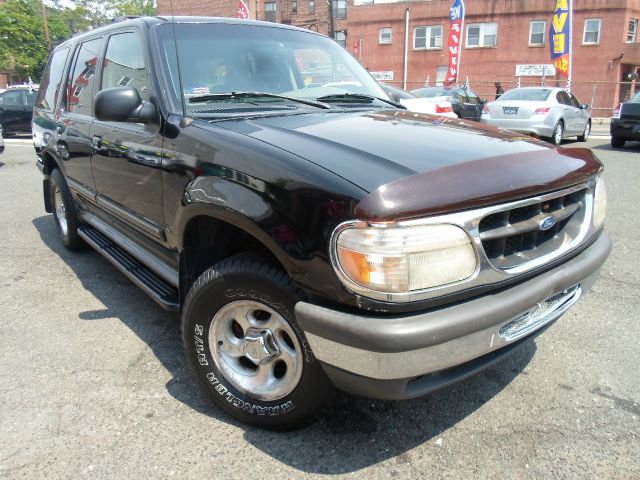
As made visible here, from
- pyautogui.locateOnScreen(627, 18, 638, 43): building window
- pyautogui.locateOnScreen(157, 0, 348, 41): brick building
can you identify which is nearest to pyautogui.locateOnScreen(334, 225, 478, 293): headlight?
pyautogui.locateOnScreen(627, 18, 638, 43): building window

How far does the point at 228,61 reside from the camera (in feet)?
9.76

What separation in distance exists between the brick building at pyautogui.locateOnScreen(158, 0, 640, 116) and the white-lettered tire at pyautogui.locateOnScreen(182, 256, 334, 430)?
29000 mm

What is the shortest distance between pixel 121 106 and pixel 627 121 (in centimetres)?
1270

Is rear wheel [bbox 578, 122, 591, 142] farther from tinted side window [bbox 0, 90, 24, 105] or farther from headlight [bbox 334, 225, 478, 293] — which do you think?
tinted side window [bbox 0, 90, 24, 105]

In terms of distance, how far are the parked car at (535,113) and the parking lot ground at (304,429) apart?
965 centimetres

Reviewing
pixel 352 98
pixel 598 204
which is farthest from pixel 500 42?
pixel 598 204

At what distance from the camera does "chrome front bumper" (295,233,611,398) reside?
1709mm

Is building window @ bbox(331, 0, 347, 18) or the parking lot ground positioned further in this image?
building window @ bbox(331, 0, 347, 18)

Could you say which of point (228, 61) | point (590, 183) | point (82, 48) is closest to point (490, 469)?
point (590, 183)

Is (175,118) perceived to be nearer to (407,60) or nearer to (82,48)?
(82,48)

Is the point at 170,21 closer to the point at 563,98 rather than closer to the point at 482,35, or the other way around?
the point at 563,98

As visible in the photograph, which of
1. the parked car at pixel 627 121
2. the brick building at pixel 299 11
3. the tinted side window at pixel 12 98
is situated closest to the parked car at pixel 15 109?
the tinted side window at pixel 12 98

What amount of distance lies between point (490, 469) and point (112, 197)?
2807 mm

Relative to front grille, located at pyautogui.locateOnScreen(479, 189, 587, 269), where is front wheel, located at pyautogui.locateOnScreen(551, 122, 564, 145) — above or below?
below
